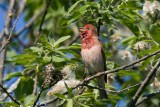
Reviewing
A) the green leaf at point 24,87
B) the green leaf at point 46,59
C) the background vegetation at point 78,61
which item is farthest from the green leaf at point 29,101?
the green leaf at point 24,87

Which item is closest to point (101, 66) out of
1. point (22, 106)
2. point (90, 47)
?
point (90, 47)

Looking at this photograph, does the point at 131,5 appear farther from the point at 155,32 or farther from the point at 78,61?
the point at 78,61

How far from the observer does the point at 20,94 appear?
6.93 m

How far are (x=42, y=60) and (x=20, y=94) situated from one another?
742mm

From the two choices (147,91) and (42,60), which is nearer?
(42,60)

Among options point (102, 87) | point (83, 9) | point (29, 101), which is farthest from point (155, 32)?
point (29, 101)

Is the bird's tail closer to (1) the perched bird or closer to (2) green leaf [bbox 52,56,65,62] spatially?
(1) the perched bird

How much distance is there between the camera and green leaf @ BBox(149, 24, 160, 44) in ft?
20.6

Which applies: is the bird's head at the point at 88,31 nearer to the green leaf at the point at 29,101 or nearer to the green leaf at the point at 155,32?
the green leaf at the point at 155,32

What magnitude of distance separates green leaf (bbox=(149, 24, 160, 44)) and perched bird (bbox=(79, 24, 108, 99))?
0.93 metres

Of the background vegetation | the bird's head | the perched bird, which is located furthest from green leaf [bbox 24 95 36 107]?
the bird's head

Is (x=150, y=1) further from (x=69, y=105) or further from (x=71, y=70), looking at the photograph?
(x=69, y=105)

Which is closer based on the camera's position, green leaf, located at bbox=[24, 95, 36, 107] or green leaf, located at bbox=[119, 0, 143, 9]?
green leaf, located at bbox=[24, 95, 36, 107]

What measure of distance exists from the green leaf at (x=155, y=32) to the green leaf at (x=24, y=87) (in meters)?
1.63
